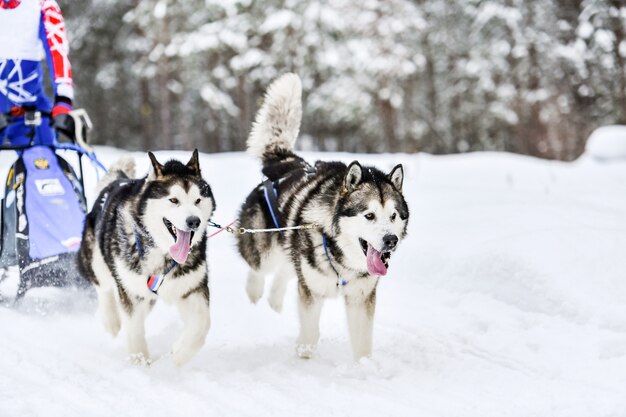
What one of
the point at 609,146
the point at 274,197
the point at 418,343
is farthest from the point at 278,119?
the point at 609,146

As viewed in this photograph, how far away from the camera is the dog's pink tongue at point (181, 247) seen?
3193 mm

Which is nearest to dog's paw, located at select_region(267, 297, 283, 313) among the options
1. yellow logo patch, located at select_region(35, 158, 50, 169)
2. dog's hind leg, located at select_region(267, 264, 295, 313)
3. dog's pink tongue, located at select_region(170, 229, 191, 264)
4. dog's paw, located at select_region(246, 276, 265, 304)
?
dog's hind leg, located at select_region(267, 264, 295, 313)

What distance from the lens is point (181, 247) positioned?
3.19 meters

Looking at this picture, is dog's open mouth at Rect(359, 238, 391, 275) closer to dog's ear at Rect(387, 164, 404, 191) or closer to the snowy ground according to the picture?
dog's ear at Rect(387, 164, 404, 191)

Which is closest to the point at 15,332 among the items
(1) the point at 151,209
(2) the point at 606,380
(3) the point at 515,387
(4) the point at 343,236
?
(1) the point at 151,209

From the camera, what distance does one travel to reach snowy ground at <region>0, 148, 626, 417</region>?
2900mm

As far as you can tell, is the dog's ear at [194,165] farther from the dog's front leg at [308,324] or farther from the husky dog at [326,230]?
the dog's front leg at [308,324]

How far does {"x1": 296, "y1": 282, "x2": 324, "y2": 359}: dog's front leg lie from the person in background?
2099 millimetres

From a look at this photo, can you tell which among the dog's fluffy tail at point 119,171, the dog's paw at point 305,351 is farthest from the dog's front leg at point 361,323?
the dog's fluffy tail at point 119,171

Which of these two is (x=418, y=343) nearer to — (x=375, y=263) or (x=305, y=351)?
(x=305, y=351)

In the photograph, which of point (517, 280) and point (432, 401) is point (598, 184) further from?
point (432, 401)

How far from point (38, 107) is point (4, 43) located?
492 mm

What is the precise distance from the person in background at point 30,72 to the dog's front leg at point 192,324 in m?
1.74

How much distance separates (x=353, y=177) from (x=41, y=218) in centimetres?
220
